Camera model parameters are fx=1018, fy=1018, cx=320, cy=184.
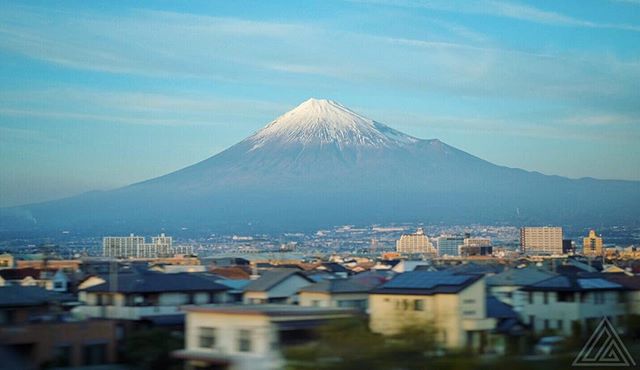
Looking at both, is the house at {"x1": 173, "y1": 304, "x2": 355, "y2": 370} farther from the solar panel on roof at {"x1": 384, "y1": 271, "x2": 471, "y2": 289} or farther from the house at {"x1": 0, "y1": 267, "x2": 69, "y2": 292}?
the house at {"x1": 0, "y1": 267, "x2": 69, "y2": 292}

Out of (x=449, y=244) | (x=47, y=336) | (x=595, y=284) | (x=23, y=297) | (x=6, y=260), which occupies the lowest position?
(x=449, y=244)

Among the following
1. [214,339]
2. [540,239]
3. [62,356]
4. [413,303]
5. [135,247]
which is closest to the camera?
[214,339]

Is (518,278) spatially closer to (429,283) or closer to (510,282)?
(510,282)

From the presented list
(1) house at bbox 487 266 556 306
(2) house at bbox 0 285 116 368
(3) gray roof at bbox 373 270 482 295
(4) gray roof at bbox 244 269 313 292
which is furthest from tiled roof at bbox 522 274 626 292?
(2) house at bbox 0 285 116 368

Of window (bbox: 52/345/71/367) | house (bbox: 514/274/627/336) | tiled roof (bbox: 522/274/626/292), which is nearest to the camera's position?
window (bbox: 52/345/71/367)

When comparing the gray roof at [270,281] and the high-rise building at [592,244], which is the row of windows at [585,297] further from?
the high-rise building at [592,244]

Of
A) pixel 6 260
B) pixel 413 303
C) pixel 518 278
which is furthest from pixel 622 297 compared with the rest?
pixel 6 260

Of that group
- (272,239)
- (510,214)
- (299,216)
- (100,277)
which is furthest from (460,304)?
(299,216)
